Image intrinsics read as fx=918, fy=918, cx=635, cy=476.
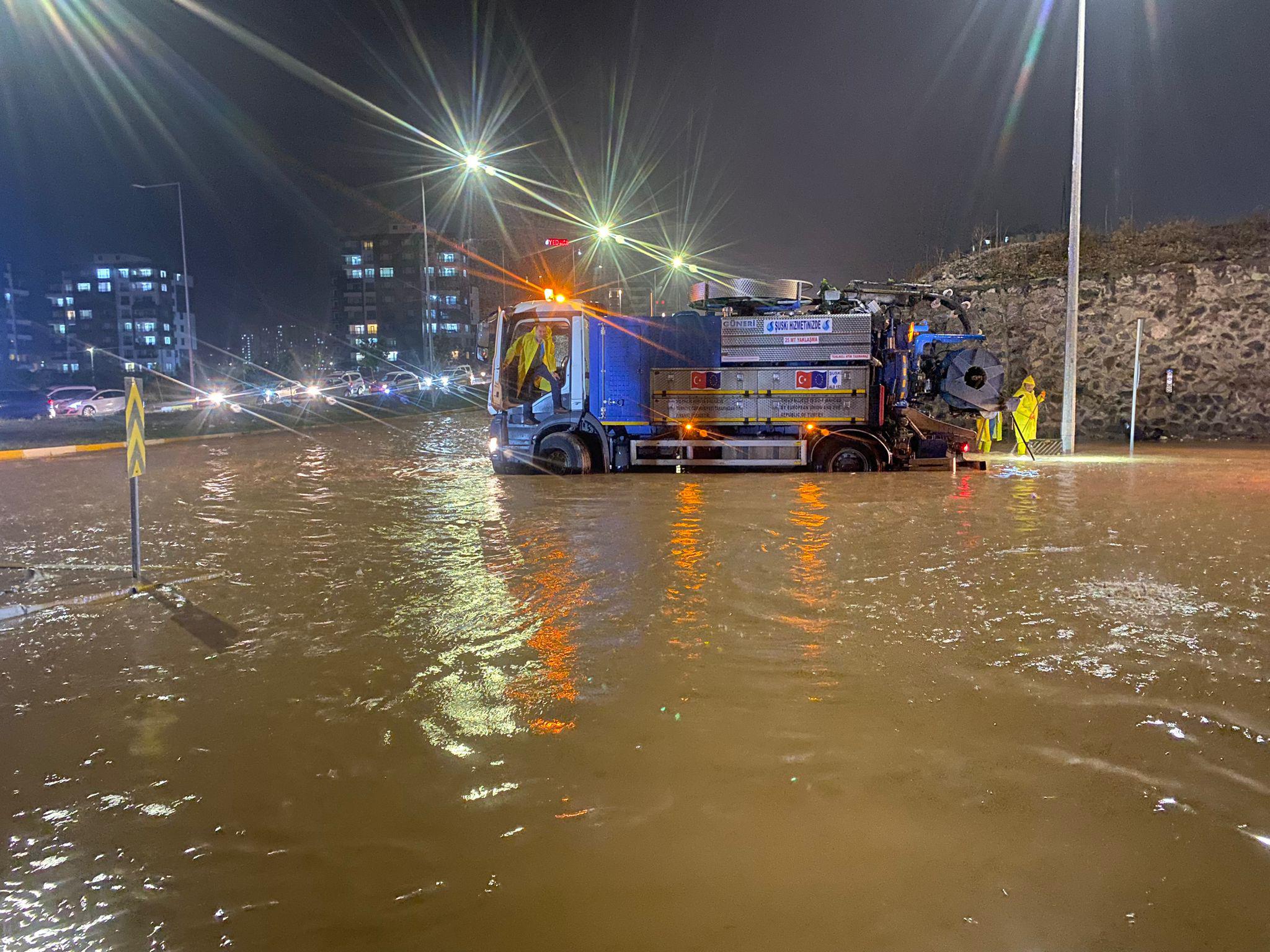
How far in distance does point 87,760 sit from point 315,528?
6602 millimetres

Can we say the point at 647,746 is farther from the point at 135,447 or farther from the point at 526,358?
the point at 526,358

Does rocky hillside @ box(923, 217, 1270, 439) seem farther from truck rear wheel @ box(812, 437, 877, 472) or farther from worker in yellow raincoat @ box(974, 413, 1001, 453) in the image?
truck rear wheel @ box(812, 437, 877, 472)

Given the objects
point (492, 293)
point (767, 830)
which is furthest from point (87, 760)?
point (492, 293)

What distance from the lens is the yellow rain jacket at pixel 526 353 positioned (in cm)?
1695

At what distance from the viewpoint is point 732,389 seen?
16797 mm

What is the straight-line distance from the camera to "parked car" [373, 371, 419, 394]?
177 ft

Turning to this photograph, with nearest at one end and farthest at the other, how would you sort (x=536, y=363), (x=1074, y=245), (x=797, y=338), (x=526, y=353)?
(x=797, y=338) < (x=526, y=353) < (x=536, y=363) < (x=1074, y=245)

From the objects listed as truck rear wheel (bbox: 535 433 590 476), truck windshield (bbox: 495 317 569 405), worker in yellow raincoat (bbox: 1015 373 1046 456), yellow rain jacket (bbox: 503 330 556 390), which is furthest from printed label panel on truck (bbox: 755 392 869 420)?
worker in yellow raincoat (bbox: 1015 373 1046 456)

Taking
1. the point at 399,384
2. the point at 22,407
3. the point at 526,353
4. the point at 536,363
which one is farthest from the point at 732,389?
the point at 399,384

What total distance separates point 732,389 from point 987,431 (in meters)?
6.40

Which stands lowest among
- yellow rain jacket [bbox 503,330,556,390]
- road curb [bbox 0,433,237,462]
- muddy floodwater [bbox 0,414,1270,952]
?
muddy floodwater [bbox 0,414,1270,952]

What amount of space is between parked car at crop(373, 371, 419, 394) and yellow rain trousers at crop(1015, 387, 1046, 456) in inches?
1530

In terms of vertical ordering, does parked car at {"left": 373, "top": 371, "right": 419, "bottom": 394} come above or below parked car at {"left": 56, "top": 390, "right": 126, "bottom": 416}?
above

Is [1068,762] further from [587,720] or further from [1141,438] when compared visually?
[1141,438]
